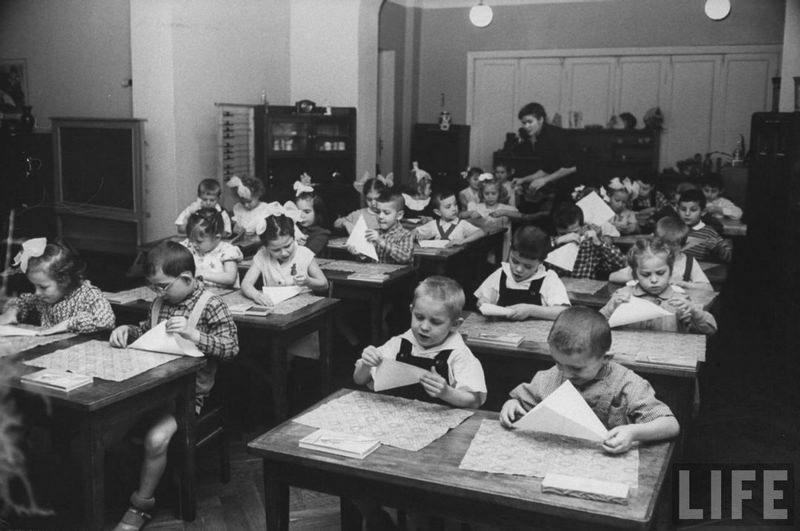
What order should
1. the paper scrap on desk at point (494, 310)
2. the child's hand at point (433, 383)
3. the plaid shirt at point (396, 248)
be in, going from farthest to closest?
1. the plaid shirt at point (396, 248)
2. the paper scrap on desk at point (494, 310)
3. the child's hand at point (433, 383)

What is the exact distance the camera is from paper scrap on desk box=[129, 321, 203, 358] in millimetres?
3029

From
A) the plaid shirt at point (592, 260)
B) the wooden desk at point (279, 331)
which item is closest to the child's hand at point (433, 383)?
the wooden desk at point (279, 331)

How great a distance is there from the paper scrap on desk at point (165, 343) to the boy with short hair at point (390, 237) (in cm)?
236

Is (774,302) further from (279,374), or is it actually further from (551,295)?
(279,374)

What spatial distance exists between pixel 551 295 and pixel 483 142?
7.63 meters

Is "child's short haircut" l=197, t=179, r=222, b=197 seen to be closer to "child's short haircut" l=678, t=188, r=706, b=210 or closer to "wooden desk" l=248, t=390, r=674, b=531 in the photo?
"child's short haircut" l=678, t=188, r=706, b=210

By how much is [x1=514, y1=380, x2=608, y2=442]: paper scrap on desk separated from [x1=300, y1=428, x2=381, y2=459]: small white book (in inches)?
16.8

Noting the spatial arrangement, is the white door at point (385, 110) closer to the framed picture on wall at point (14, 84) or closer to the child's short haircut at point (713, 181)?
the framed picture on wall at point (14, 84)

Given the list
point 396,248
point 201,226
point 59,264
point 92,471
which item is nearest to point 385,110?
point 396,248

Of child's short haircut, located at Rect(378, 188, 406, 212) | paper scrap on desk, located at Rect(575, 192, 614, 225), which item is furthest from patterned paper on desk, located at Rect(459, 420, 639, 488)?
paper scrap on desk, located at Rect(575, 192, 614, 225)

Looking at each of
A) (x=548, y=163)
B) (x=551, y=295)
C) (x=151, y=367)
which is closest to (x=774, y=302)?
(x=548, y=163)

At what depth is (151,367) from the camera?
9.42 feet

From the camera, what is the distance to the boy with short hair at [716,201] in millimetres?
7121

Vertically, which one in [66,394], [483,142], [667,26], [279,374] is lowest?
[279,374]
